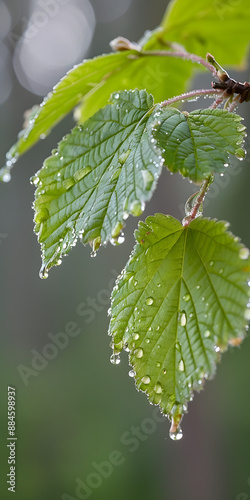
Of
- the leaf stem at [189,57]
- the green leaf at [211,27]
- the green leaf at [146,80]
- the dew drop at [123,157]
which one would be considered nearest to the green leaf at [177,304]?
the dew drop at [123,157]

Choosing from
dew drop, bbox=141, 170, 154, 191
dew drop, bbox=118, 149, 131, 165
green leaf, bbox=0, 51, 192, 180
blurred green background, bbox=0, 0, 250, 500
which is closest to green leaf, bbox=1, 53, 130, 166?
green leaf, bbox=0, 51, 192, 180

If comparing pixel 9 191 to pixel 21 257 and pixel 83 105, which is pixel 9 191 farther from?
pixel 83 105

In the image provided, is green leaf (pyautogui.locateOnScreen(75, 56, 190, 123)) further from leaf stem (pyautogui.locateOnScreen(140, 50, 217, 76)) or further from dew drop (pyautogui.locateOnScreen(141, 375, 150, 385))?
A: dew drop (pyautogui.locateOnScreen(141, 375, 150, 385))

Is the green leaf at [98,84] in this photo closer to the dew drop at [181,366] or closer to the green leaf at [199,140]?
the green leaf at [199,140]

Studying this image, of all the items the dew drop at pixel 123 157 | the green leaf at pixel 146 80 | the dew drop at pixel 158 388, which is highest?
the green leaf at pixel 146 80

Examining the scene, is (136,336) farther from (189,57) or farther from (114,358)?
(189,57)

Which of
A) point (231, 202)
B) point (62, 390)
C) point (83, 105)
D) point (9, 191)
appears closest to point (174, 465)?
point (62, 390)
